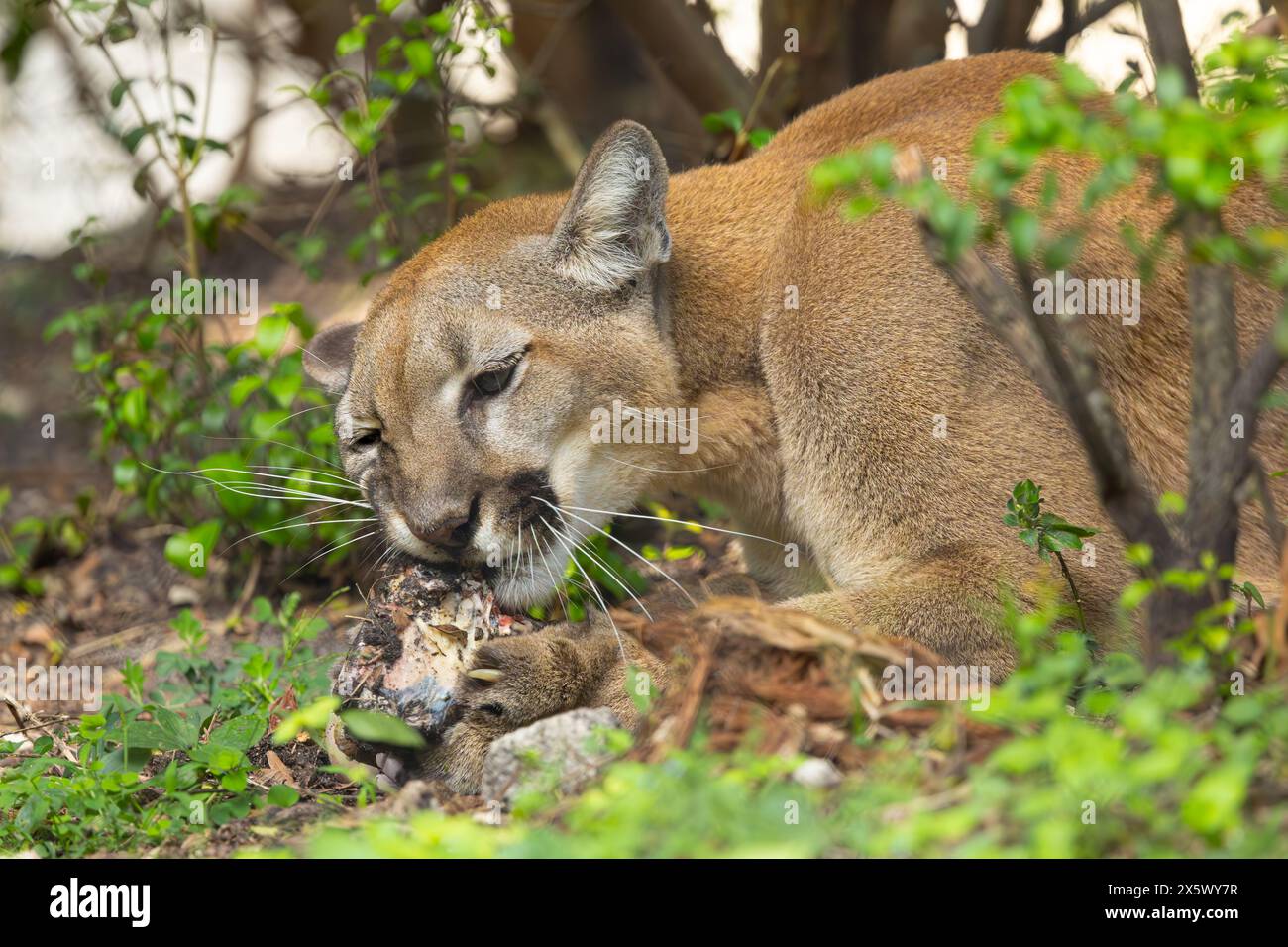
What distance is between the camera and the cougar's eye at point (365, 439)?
4988mm

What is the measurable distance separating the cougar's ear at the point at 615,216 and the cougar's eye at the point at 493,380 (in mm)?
481

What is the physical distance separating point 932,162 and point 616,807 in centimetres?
298

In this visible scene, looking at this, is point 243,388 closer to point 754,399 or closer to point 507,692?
point 507,692

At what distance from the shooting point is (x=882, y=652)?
3.61 m

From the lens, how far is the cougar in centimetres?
446

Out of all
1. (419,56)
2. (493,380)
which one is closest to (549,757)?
(493,380)

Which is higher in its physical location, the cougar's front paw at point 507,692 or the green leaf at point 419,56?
the green leaf at point 419,56

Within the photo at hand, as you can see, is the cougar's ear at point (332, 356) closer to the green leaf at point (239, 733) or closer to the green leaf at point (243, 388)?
the green leaf at point (243, 388)

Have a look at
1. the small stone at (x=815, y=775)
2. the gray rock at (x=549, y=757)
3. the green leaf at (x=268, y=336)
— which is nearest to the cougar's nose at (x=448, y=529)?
the gray rock at (x=549, y=757)

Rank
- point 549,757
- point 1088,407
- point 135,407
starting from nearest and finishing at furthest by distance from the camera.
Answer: point 1088,407
point 549,757
point 135,407

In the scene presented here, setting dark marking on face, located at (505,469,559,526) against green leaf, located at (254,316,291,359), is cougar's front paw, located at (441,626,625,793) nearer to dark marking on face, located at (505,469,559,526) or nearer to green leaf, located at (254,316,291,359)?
dark marking on face, located at (505,469,559,526)

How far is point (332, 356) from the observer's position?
5695 millimetres

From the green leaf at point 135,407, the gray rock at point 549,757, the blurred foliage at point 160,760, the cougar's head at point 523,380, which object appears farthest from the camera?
the green leaf at point 135,407

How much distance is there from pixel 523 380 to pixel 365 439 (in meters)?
0.74
